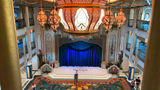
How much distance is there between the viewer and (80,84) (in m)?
8.55

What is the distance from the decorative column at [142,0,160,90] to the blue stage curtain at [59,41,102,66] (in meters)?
10.3

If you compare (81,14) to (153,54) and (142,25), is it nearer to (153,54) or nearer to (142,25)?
(153,54)

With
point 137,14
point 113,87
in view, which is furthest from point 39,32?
point 137,14

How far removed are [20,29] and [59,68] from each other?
174 inches

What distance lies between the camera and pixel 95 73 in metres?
10.1

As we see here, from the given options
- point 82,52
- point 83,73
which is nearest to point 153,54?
point 83,73

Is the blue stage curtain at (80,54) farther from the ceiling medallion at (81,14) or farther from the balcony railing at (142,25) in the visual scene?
the ceiling medallion at (81,14)

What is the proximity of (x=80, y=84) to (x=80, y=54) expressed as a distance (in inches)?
141

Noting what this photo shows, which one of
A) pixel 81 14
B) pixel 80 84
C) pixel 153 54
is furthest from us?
pixel 80 84

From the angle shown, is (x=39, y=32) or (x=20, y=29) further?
(x=39, y=32)

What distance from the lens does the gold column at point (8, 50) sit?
0.92 m

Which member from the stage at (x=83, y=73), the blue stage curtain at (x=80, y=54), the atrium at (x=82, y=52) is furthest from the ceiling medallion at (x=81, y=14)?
the blue stage curtain at (x=80, y=54)

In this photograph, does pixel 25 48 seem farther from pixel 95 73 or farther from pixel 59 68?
pixel 95 73

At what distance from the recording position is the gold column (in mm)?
922
